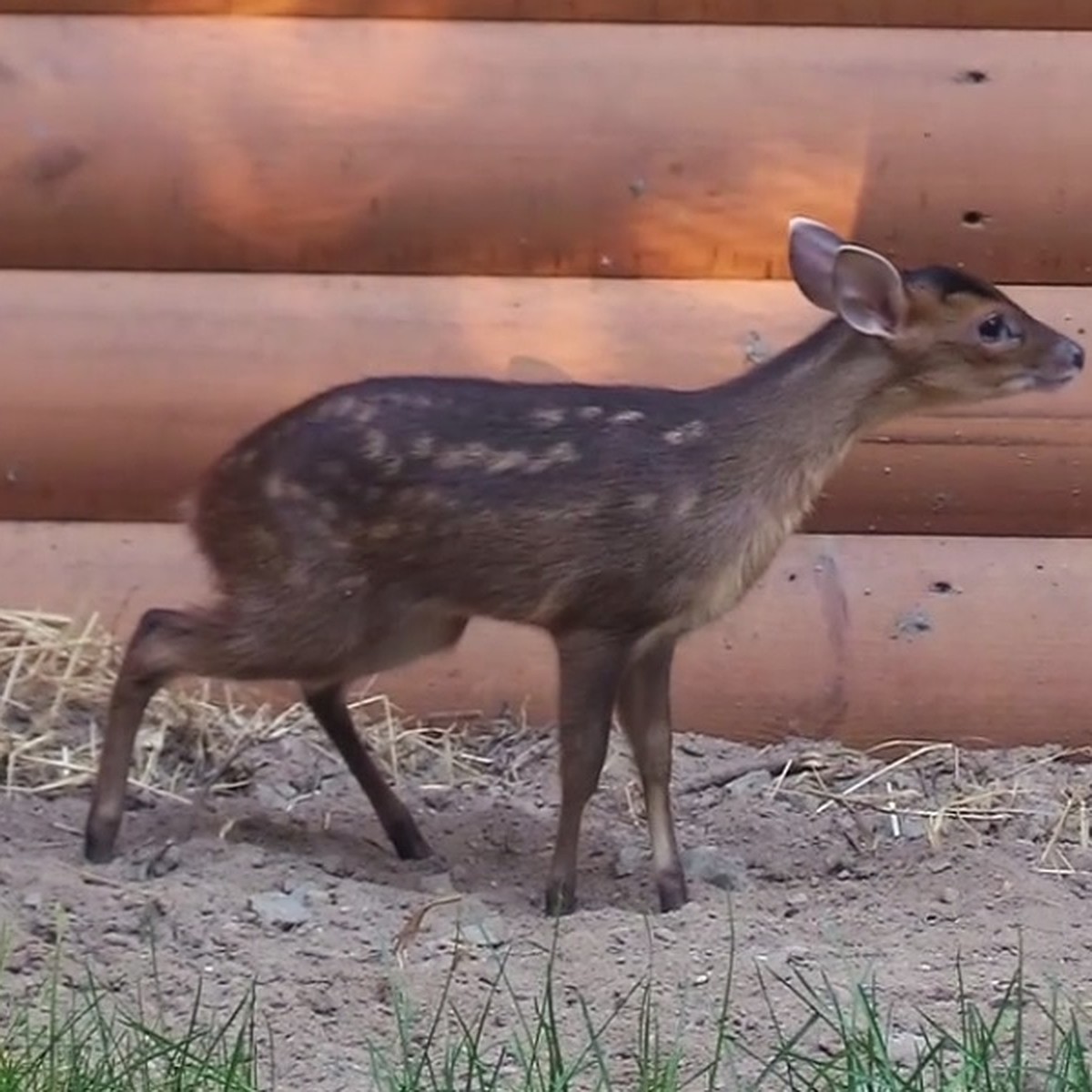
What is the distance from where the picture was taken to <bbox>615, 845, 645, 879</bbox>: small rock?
16.0ft

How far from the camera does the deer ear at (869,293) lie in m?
4.57

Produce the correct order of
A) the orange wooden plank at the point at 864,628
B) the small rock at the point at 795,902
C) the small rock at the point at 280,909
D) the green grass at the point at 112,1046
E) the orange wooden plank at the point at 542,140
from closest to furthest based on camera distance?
the green grass at the point at 112,1046 → the small rock at the point at 280,909 → the small rock at the point at 795,902 → the orange wooden plank at the point at 542,140 → the orange wooden plank at the point at 864,628

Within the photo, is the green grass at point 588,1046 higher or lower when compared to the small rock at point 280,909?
higher

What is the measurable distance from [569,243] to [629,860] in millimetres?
1412

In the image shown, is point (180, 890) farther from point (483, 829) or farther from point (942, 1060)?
point (942, 1060)

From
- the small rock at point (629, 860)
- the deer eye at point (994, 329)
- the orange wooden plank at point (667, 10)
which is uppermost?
the orange wooden plank at point (667, 10)

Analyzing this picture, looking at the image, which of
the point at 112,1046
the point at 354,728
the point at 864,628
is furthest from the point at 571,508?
the point at 112,1046

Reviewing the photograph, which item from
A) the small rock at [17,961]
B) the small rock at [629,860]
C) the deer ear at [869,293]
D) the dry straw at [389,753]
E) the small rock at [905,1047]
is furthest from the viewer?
the dry straw at [389,753]

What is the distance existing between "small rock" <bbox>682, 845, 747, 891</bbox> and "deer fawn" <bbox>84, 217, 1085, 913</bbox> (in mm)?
125

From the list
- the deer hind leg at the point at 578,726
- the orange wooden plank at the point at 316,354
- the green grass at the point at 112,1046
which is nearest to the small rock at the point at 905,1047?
the green grass at the point at 112,1046

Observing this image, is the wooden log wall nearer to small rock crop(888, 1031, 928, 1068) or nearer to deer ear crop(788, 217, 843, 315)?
deer ear crop(788, 217, 843, 315)

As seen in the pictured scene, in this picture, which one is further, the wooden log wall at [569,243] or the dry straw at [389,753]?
the wooden log wall at [569,243]

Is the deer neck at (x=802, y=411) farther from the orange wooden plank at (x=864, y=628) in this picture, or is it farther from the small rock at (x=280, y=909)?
the small rock at (x=280, y=909)

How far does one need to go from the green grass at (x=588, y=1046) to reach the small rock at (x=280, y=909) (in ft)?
1.47
